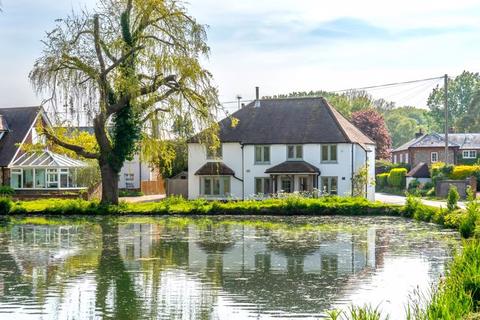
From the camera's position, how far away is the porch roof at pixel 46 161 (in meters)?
51.0

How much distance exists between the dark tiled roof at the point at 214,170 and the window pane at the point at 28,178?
1323 centimetres

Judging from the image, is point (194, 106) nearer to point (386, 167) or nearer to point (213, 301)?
point (213, 301)

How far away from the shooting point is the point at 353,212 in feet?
123

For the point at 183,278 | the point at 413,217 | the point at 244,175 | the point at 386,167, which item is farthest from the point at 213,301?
the point at 386,167

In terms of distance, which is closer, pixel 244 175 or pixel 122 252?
pixel 122 252

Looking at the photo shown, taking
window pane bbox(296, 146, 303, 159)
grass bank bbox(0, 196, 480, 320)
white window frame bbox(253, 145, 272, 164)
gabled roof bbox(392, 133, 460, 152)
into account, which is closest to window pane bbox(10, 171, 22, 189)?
grass bank bbox(0, 196, 480, 320)

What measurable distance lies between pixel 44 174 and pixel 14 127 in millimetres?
5924

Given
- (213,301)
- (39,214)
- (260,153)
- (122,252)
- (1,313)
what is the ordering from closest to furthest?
(1,313)
(213,301)
(122,252)
(39,214)
(260,153)

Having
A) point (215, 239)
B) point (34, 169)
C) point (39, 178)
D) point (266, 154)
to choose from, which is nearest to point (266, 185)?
point (266, 154)

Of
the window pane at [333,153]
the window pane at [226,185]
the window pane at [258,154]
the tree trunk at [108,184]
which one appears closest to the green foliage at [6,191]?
the tree trunk at [108,184]

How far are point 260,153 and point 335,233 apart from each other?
67.5 feet

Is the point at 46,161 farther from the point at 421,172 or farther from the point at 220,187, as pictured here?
the point at 421,172

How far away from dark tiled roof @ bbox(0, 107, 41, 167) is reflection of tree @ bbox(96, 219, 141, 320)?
30.7m

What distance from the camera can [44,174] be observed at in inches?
2029
